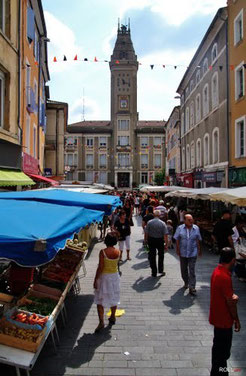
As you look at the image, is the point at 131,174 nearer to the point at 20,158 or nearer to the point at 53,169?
the point at 53,169

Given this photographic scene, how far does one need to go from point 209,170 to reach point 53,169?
539 inches

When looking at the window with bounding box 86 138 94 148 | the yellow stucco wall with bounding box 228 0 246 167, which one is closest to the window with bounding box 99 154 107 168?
the window with bounding box 86 138 94 148

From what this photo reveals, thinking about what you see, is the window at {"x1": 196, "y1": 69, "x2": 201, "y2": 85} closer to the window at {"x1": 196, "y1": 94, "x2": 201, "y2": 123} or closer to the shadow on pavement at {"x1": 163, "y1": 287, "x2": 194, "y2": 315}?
the window at {"x1": 196, "y1": 94, "x2": 201, "y2": 123}

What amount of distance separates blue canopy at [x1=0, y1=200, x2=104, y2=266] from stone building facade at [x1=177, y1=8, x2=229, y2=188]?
1571cm

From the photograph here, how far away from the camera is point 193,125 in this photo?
27.5 m

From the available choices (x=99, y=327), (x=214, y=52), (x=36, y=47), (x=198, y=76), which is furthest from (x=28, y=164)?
(x=198, y=76)

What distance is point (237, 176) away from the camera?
1709cm

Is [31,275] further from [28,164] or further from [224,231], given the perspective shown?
[28,164]

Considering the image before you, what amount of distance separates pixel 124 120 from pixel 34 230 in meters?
61.3

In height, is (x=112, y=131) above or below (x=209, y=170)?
above

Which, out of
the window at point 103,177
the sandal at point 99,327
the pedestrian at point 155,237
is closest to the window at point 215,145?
the pedestrian at point 155,237

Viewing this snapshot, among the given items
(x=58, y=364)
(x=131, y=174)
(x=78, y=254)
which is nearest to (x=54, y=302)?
(x=58, y=364)

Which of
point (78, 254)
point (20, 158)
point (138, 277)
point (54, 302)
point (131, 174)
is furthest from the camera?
point (131, 174)

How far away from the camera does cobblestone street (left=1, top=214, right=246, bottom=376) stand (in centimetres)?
428
